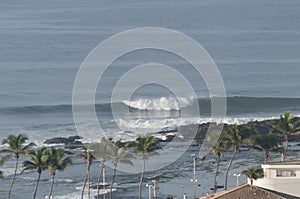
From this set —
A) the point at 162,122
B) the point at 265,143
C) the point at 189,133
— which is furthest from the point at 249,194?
the point at 162,122

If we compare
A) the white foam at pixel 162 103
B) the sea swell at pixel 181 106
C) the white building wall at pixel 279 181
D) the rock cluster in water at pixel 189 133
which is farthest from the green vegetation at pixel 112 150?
the white foam at pixel 162 103

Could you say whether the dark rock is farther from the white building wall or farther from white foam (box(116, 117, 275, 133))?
the white building wall

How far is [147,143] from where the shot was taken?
93.6 meters

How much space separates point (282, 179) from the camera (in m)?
83.9

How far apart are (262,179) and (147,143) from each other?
10.7m

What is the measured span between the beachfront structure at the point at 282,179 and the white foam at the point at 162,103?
238 ft

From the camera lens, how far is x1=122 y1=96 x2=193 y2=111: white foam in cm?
16000

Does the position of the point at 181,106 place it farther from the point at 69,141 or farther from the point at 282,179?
the point at 282,179

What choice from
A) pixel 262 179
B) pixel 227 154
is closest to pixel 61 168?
pixel 262 179

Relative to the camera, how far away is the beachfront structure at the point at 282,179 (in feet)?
274

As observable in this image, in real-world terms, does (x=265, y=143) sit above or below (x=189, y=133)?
below

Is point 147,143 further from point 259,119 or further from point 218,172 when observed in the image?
point 259,119

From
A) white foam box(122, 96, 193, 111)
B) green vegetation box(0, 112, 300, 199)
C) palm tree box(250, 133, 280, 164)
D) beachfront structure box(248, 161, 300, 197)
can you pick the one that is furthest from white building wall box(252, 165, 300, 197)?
white foam box(122, 96, 193, 111)

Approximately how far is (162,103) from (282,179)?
7899 centimetres
